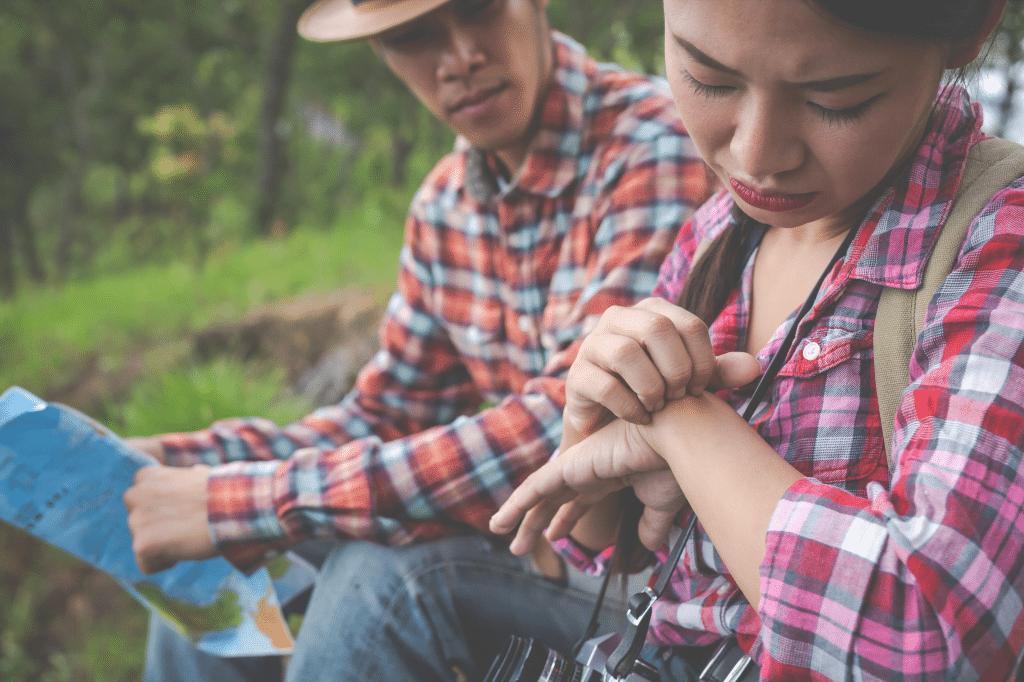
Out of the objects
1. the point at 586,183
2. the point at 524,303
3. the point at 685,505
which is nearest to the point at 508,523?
the point at 685,505

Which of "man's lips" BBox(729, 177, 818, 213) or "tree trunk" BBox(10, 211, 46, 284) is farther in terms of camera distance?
"tree trunk" BBox(10, 211, 46, 284)

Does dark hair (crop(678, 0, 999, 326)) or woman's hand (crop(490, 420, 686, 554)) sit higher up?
dark hair (crop(678, 0, 999, 326))

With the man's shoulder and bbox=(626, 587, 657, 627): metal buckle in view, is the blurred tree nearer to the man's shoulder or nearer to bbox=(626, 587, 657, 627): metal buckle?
the man's shoulder

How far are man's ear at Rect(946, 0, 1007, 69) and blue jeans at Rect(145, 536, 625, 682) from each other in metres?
0.98

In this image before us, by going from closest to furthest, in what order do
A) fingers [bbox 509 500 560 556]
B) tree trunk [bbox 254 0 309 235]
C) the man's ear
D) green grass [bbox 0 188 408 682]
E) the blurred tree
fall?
the man's ear < fingers [bbox 509 500 560 556] < green grass [bbox 0 188 408 682] < the blurred tree < tree trunk [bbox 254 0 309 235]

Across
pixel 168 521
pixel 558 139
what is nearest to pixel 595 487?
pixel 168 521

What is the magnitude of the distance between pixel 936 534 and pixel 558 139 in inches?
53.2

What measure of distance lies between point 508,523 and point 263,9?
9787 millimetres

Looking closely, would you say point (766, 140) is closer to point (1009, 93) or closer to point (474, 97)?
point (474, 97)

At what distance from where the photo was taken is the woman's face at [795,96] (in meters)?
0.70

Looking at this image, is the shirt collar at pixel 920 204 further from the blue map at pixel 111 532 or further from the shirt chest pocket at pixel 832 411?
the blue map at pixel 111 532

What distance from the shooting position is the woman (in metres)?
0.67

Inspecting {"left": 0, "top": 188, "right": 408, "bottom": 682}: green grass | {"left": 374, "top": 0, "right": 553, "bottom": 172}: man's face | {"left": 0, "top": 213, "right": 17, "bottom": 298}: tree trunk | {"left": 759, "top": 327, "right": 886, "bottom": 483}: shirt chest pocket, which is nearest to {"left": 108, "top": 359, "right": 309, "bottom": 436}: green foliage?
{"left": 0, "top": 188, "right": 408, "bottom": 682}: green grass

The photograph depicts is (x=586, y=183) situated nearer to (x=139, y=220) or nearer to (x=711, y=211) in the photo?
(x=711, y=211)
